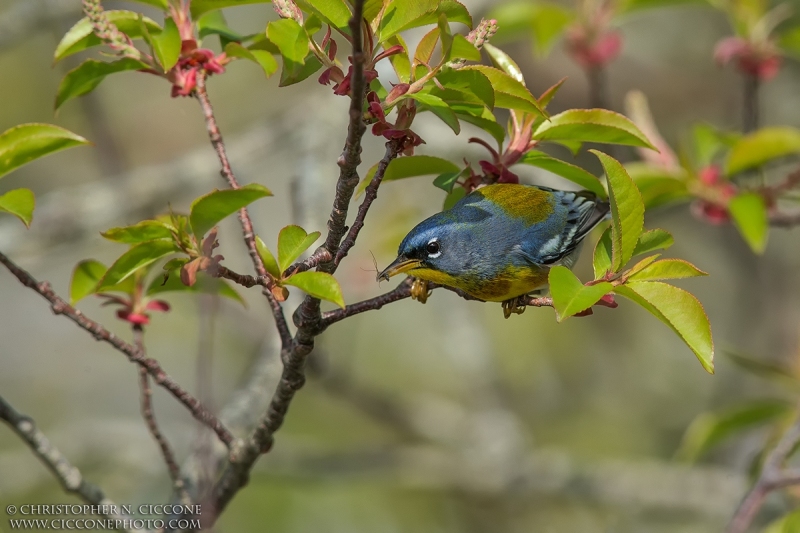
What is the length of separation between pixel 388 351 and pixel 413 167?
574 cm

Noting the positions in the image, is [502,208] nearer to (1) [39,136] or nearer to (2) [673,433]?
(1) [39,136]

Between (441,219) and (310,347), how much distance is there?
820mm

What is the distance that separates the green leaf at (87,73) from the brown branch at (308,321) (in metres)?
0.75

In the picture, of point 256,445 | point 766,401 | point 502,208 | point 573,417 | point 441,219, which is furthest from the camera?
point 573,417

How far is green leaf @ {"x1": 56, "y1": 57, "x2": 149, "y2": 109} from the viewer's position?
1905 millimetres

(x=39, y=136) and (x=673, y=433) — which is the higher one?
(x=39, y=136)

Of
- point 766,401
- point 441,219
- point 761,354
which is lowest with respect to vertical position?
point 761,354

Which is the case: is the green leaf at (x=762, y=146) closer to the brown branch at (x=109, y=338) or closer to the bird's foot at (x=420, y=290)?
the bird's foot at (x=420, y=290)

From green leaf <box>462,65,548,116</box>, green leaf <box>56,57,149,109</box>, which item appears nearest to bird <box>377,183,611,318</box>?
green leaf <box>462,65,548,116</box>

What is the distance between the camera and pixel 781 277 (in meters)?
5.96

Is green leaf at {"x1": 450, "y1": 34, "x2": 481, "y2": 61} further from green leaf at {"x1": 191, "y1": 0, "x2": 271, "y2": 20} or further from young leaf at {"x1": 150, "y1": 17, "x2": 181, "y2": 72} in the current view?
young leaf at {"x1": 150, "y1": 17, "x2": 181, "y2": 72}

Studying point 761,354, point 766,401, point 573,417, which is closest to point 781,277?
point 761,354

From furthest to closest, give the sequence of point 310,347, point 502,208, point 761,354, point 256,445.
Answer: point 761,354
point 502,208
point 256,445
point 310,347

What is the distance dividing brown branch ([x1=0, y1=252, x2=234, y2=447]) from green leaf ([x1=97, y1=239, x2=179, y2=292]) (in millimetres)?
199
